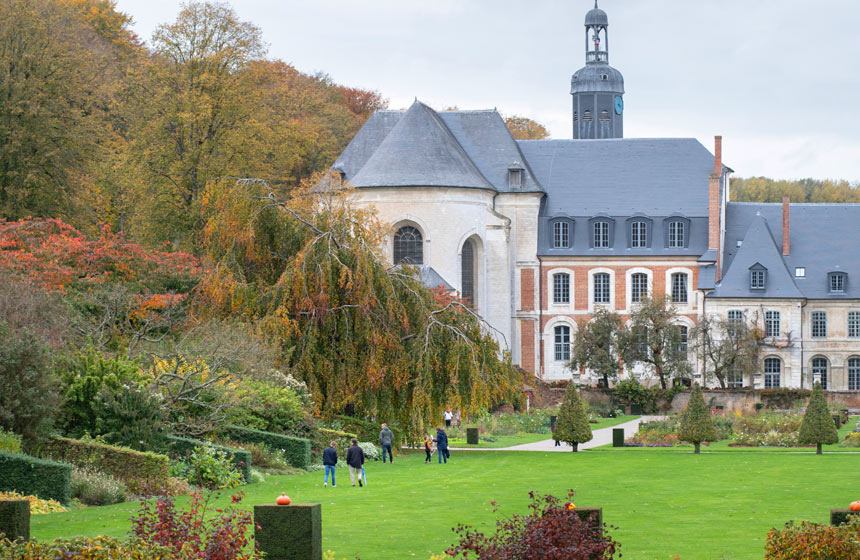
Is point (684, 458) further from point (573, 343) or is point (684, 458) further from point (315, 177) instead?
point (573, 343)

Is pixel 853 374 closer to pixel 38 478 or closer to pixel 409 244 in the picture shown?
pixel 409 244

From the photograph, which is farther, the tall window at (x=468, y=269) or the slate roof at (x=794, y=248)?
the tall window at (x=468, y=269)

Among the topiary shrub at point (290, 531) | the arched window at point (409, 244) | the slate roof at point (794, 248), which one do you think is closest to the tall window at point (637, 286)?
the slate roof at point (794, 248)

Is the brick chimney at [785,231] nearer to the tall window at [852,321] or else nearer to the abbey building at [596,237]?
the abbey building at [596,237]

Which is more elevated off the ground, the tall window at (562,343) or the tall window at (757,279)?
the tall window at (757,279)

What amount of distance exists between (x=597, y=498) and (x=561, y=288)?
118 ft

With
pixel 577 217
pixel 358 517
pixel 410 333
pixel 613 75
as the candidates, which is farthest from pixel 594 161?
pixel 358 517

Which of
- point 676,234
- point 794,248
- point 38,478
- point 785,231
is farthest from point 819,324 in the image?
point 38,478

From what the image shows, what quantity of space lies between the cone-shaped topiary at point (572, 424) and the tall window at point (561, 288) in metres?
23.3

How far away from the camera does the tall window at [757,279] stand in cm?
5112

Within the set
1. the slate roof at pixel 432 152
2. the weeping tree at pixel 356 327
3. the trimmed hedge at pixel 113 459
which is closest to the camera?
the trimmed hedge at pixel 113 459

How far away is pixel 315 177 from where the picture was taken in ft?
136

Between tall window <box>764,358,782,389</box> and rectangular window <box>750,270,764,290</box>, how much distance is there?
10.2ft

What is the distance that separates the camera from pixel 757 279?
5122cm
